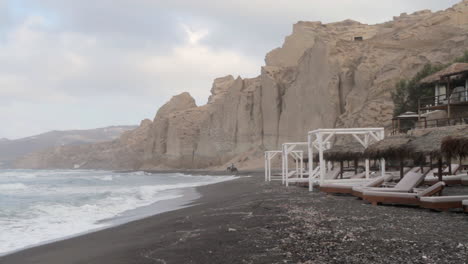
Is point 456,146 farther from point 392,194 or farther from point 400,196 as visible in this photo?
point 392,194

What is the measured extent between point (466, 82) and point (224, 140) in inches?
1784

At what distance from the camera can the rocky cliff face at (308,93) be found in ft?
123

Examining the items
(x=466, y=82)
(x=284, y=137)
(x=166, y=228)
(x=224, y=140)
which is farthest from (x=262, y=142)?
(x=166, y=228)

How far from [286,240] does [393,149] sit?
6.62 metres

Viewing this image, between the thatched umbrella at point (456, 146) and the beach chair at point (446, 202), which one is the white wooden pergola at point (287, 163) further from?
the thatched umbrella at point (456, 146)

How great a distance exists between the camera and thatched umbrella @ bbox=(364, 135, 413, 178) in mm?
11291

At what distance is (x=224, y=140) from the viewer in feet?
222

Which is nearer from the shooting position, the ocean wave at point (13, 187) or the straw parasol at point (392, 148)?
the straw parasol at point (392, 148)

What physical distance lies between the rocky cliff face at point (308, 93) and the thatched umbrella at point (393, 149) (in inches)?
888

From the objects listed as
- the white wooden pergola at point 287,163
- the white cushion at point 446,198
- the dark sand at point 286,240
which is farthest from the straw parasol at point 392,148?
the white wooden pergola at point 287,163

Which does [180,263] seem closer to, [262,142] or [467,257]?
[467,257]

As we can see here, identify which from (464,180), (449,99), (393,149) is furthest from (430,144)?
(449,99)

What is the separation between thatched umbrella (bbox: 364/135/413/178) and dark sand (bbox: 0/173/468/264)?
215cm

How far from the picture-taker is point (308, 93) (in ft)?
167
